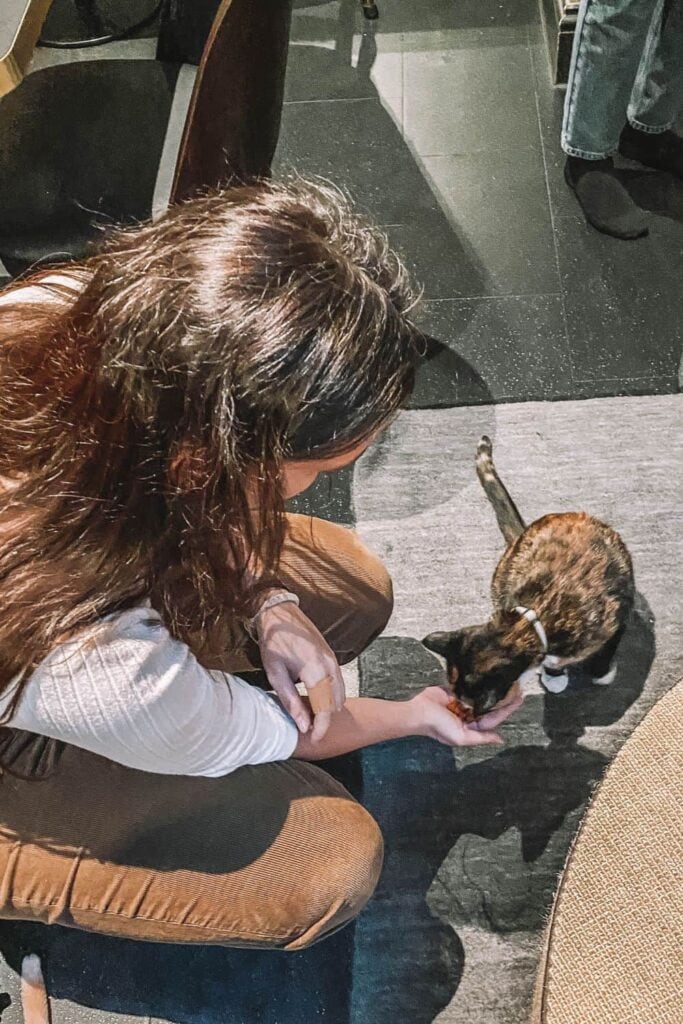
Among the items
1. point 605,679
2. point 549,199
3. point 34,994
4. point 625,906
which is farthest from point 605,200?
point 34,994

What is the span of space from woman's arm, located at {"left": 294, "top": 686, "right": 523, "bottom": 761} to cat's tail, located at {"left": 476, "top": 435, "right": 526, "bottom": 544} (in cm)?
35

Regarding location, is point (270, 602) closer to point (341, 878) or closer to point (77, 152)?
point (341, 878)

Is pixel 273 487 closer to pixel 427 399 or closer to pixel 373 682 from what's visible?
pixel 373 682

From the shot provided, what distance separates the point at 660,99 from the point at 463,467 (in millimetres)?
922

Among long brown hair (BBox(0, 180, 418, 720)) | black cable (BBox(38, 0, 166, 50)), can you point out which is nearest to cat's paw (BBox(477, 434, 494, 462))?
long brown hair (BBox(0, 180, 418, 720))

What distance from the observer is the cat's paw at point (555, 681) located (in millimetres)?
1332

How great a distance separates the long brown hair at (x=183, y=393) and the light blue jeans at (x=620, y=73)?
113cm

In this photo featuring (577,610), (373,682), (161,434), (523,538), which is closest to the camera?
(161,434)

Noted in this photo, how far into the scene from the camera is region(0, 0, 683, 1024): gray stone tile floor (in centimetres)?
120

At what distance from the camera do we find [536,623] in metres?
1.14

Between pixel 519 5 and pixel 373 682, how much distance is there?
71.1 inches

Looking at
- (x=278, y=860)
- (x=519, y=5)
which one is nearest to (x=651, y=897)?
(x=278, y=860)

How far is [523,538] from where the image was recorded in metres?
1.27

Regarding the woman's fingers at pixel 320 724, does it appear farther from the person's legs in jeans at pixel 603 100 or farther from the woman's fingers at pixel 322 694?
the person's legs in jeans at pixel 603 100
